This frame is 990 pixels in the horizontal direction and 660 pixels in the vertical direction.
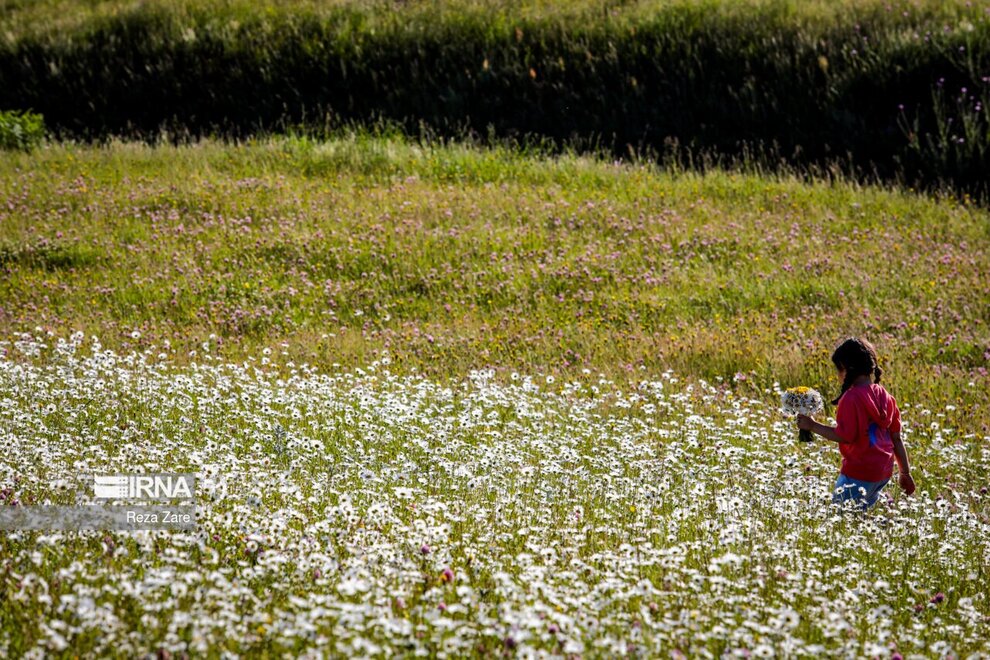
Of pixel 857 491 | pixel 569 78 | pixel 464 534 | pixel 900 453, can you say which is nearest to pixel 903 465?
pixel 900 453

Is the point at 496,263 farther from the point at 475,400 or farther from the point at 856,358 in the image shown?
the point at 856,358

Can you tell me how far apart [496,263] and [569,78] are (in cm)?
936

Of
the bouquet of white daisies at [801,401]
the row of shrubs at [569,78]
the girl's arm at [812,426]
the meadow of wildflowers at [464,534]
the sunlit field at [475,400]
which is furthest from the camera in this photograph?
the row of shrubs at [569,78]

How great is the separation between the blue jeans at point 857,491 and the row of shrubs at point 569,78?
1248cm

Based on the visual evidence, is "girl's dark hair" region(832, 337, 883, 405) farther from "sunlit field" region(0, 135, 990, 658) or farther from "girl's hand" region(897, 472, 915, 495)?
"sunlit field" region(0, 135, 990, 658)

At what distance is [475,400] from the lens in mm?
9227

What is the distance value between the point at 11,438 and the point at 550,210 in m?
11.2

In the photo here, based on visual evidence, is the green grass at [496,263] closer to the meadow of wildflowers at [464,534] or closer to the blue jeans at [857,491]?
the meadow of wildflowers at [464,534]

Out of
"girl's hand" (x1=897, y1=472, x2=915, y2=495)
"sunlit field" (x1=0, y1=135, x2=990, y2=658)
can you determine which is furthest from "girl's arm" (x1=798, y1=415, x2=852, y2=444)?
"girl's hand" (x1=897, y1=472, x2=915, y2=495)

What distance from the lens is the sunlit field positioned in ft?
15.2

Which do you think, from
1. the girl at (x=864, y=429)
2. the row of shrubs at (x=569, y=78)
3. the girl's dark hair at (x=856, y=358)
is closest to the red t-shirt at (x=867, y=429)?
the girl at (x=864, y=429)

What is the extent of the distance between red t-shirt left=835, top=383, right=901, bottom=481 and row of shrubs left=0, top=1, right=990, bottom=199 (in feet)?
40.6

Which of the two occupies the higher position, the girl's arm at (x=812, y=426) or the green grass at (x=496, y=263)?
the girl's arm at (x=812, y=426)

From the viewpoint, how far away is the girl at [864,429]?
267 inches
